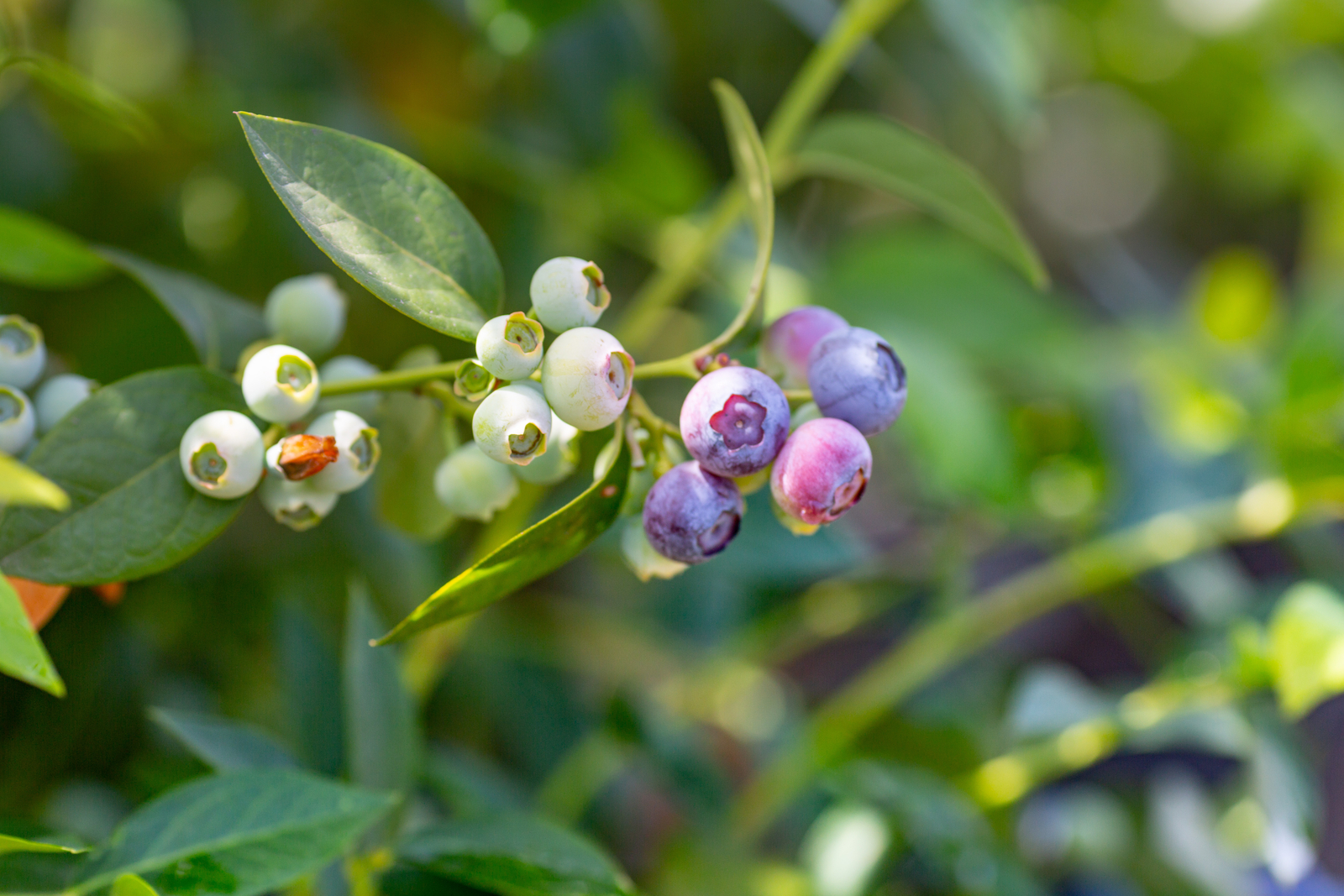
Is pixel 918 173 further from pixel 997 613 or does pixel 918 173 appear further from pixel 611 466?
pixel 997 613

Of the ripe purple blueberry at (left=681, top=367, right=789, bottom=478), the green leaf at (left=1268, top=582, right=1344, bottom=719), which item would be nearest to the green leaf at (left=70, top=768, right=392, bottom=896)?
the ripe purple blueberry at (left=681, top=367, right=789, bottom=478)

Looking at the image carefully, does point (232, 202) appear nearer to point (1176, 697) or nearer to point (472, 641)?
point (472, 641)

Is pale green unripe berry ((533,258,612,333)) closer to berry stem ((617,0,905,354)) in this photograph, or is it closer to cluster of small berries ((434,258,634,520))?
cluster of small berries ((434,258,634,520))

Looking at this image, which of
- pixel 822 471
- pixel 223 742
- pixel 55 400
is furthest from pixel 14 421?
pixel 822 471

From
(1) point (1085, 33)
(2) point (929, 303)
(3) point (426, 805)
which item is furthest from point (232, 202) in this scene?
(1) point (1085, 33)

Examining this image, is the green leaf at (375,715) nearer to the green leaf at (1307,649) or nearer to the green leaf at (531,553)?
the green leaf at (531,553)

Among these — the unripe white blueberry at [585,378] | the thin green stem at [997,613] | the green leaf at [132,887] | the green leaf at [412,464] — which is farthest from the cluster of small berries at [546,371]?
the thin green stem at [997,613]

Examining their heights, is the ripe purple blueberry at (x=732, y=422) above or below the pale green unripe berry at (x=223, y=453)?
→ above
